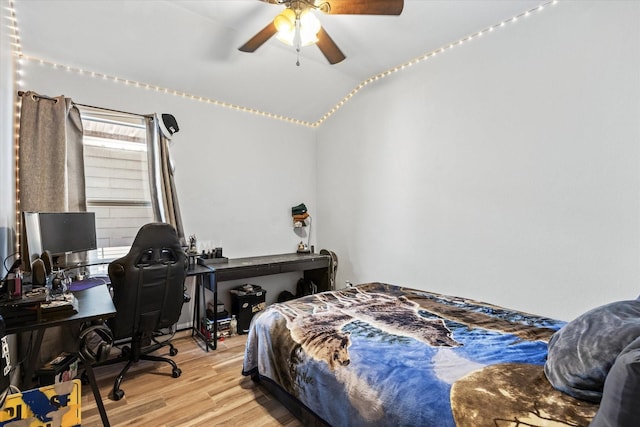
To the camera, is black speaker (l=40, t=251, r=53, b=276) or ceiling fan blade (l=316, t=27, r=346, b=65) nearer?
black speaker (l=40, t=251, r=53, b=276)

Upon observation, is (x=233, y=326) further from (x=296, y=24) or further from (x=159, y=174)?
(x=296, y=24)

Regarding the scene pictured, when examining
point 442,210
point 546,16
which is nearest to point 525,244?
point 442,210

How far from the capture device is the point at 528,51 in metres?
2.51

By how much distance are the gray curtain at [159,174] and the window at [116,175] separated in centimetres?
10

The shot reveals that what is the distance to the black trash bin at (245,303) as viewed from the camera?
11.4ft

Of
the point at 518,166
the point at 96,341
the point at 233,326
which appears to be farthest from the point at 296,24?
the point at 233,326

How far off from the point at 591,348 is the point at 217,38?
333cm

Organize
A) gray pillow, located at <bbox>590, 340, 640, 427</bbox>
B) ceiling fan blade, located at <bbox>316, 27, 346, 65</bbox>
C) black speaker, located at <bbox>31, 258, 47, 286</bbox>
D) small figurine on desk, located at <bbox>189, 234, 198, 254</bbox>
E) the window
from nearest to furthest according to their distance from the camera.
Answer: gray pillow, located at <bbox>590, 340, 640, 427</bbox> → black speaker, located at <bbox>31, 258, 47, 286</bbox> → ceiling fan blade, located at <bbox>316, 27, 346, 65</bbox> → the window → small figurine on desk, located at <bbox>189, 234, 198, 254</bbox>

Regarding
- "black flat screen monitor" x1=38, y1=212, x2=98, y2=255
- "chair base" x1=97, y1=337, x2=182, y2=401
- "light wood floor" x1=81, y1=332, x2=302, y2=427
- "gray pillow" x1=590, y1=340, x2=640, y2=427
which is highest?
"black flat screen monitor" x1=38, y1=212, x2=98, y2=255

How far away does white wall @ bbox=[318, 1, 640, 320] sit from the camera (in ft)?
7.02

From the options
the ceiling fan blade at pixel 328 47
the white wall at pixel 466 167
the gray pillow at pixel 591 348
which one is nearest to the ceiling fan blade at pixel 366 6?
the ceiling fan blade at pixel 328 47

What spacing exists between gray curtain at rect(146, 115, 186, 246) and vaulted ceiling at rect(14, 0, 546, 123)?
487mm

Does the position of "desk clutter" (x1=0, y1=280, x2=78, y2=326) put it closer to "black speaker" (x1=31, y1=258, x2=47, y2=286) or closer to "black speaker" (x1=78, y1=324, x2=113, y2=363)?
"black speaker" (x1=31, y1=258, x2=47, y2=286)

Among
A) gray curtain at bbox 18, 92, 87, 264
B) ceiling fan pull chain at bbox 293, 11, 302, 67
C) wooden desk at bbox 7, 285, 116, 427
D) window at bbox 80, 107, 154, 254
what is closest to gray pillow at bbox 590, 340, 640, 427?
wooden desk at bbox 7, 285, 116, 427
